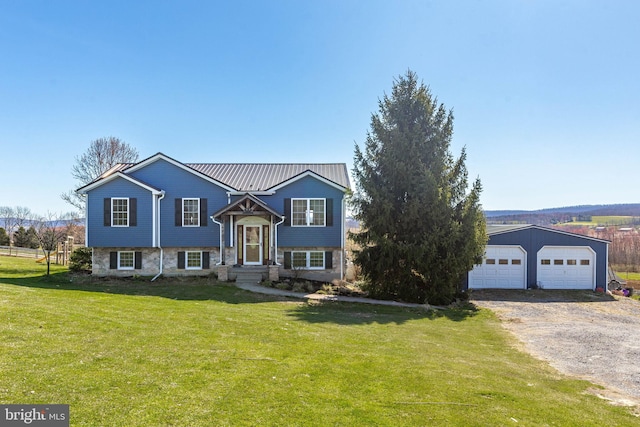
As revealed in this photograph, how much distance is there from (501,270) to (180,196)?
18263mm

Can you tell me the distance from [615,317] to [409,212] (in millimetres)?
8973

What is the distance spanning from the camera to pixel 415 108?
57.7ft

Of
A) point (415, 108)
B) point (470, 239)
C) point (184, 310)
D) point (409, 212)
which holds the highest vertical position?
point (415, 108)

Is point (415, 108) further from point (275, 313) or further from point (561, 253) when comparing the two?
point (561, 253)

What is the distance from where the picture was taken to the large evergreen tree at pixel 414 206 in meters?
16.5

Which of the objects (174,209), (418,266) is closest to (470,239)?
(418,266)

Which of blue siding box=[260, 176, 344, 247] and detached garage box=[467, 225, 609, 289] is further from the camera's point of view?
detached garage box=[467, 225, 609, 289]

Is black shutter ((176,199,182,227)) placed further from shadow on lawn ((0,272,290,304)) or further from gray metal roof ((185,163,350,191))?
Result: shadow on lawn ((0,272,290,304))

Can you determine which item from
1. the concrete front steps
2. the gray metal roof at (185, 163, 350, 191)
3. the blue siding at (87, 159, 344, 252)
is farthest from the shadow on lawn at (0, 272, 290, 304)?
the gray metal roof at (185, 163, 350, 191)

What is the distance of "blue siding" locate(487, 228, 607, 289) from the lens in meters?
22.6

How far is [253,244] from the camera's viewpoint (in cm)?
2144

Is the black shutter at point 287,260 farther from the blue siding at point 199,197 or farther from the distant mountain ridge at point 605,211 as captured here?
the distant mountain ridge at point 605,211

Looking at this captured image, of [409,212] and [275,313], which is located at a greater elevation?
[409,212]

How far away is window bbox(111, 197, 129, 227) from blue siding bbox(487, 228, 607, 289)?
19.8m
